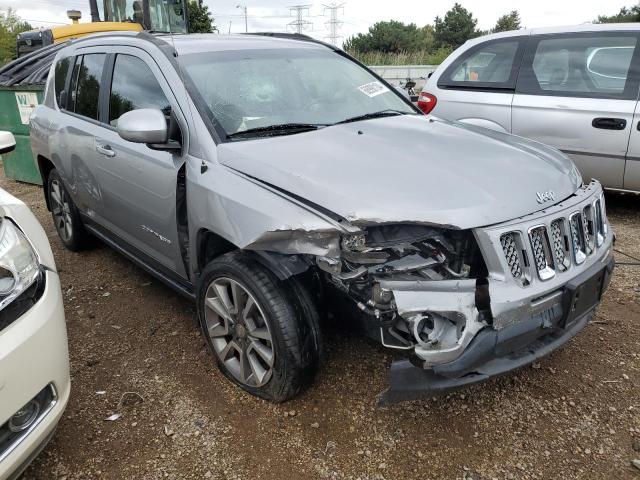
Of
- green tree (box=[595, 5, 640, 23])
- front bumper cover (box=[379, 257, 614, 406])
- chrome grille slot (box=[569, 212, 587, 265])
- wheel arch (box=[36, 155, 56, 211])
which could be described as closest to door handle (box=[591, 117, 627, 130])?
chrome grille slot (box=[569, 212, 587, 265])

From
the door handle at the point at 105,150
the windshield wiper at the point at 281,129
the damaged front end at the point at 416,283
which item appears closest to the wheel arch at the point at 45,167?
the door handle at the point at 105,150

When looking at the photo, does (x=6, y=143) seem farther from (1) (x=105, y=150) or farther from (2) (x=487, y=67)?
(2) (x=487, y=67)

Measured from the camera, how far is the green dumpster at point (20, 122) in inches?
249

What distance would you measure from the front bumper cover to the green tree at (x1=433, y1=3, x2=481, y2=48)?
55.3 metres

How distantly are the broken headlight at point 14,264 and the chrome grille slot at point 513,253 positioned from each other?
5.87 feet

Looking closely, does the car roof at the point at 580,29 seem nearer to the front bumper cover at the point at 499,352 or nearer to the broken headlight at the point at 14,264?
the front bumper cover at the point at 499,352

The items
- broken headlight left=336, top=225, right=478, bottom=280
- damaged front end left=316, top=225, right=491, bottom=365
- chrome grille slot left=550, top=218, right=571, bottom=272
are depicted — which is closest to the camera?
damaged front end left=316, top=225, right=491, bottom=365

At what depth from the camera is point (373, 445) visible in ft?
7.48

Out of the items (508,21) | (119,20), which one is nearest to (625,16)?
(508,21)

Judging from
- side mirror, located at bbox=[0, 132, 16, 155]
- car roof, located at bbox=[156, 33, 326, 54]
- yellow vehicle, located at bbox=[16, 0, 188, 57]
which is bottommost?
side mirror, located at bbox=[0, 132, 16, 155]

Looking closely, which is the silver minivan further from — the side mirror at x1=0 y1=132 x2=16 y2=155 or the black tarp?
the black tarp

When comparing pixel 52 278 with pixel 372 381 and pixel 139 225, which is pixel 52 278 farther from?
pixel 372 381

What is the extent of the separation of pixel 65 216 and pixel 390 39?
5182 centimetres

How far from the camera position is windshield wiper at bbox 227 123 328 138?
8.61ft
